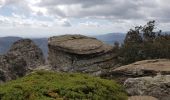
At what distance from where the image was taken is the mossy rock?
44.3 feet

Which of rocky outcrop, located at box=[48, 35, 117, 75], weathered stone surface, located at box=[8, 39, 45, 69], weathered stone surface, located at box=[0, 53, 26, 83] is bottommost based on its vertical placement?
weathered stone surface, located at box=[0, 53, 26, 83]

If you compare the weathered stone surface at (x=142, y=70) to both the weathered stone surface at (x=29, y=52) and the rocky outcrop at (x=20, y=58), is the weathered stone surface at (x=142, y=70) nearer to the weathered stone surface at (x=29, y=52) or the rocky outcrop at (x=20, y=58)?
the rocky outcrop at (x=20, y=58)

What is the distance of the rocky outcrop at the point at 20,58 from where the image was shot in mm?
67631

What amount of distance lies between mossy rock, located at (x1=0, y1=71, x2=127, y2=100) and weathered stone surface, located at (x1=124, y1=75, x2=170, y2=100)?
32.8 inches

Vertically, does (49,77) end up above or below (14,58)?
above

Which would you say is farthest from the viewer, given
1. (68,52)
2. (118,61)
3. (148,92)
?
(68,52)

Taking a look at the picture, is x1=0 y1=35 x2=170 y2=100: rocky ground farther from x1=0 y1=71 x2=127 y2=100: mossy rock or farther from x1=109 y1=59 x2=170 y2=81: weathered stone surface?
x1=0 y1=71 x2=127 y2=100: mossy rock

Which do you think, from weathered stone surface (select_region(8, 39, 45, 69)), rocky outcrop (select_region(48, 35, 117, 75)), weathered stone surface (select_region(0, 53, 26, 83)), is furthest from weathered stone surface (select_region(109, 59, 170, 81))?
weathered stone surface (select_region(0, 53, 26, 83))

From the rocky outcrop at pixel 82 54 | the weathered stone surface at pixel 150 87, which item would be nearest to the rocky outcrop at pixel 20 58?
the rocky outcrop at pixel 82 54

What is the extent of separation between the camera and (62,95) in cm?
1369

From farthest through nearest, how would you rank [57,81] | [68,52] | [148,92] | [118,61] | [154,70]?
[68,52] → [118,61] → [154,70] → [148,92] → [57,81]

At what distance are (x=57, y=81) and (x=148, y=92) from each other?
447 centimetres

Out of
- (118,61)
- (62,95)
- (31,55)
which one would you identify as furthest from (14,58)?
(62,95)

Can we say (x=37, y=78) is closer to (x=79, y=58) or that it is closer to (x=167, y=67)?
(x=167, y=67)
